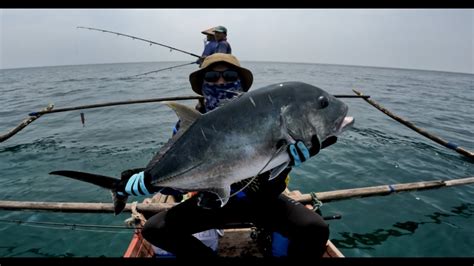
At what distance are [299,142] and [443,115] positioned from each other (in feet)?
80.4

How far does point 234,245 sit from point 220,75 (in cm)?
289

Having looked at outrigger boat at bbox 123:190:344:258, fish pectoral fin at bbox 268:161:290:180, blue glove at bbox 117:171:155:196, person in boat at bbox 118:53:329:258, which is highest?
fish pectoral fin at bbox 268:161:290:180

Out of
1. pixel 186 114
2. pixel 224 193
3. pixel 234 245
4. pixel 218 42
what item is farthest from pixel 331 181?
Result: pixel 186 114

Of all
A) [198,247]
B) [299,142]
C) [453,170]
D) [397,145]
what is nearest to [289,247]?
[198,247]

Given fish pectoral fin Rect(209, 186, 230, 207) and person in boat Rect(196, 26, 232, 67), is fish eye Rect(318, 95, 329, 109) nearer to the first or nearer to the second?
fish pectoral fin Rect(209, 186, 230, 207)

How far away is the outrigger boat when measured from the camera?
4254 mm

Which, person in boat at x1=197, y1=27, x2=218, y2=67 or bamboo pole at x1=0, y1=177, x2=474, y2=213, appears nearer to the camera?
bamboo pole at x1=0, y1=177, x2=474, y2=213

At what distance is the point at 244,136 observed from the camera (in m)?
2.44

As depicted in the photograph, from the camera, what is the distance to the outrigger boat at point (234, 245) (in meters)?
4.25

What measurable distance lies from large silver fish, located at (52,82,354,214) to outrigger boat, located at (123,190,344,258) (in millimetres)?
1986

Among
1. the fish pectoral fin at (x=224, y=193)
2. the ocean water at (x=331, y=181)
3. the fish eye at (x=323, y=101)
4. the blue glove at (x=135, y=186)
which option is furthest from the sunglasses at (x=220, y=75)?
the ocean water at (x=331, y=181)

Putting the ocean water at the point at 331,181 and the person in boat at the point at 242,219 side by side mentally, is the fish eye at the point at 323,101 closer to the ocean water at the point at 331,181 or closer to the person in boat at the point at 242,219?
the person in boat at the point at 242,219

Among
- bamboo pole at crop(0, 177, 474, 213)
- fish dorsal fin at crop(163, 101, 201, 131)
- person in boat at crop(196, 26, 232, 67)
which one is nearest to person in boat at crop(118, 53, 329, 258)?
fish dorsal fin at crop(163, 101, 201, 131)
